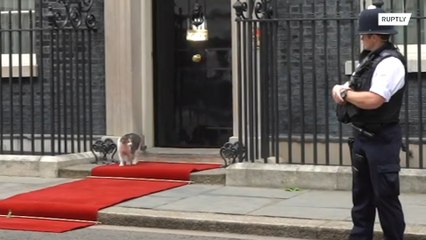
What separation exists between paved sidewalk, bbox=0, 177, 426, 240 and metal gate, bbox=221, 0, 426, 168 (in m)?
0.71

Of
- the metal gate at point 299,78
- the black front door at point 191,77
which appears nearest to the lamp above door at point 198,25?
the black front door at point 191,77

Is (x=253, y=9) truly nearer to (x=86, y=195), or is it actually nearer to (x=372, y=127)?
(x=86, y=195)

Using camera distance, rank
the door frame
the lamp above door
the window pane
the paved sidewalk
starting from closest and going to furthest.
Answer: the paved sidewalk < the door frame < the lamp above door < the window pane

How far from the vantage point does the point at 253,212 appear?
807cm

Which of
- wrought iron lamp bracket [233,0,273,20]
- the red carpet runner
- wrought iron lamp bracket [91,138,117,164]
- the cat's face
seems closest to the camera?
the red carpet runner

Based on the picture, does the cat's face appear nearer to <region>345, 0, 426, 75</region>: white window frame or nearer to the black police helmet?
<region>345, 0, 426, 75</region>: white window frame

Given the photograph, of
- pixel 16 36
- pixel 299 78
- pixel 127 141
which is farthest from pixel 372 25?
pixel 16 36

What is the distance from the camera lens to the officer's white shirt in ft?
19.0

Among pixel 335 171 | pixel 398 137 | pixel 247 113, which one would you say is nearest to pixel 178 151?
pixel 247 113

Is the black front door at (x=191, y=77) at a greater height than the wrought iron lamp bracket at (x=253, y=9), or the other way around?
the wrought iron lamp bracket at (x=253, y=9)

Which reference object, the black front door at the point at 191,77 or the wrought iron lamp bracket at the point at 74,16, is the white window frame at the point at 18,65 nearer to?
the wrought iron lamp bracket at the point at 74,16

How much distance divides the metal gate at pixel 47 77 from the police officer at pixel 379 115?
5592 millimetres

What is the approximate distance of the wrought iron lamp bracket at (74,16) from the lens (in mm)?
11031

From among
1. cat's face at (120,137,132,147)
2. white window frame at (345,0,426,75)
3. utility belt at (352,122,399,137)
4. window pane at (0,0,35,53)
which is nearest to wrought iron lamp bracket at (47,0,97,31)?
window pane at (0,0,35,53)
